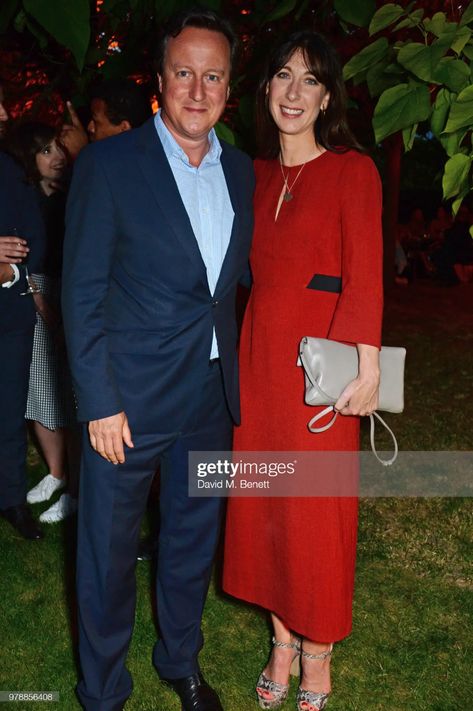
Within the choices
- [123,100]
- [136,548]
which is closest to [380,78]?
[136,548]

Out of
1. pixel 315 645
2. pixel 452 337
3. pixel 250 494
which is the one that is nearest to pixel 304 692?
pixel 315 645

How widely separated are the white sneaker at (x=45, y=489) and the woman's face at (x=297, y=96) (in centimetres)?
287

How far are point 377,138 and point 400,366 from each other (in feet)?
2.85

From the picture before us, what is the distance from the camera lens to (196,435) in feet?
8.47

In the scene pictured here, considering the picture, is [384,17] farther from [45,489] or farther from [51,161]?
[45,489]

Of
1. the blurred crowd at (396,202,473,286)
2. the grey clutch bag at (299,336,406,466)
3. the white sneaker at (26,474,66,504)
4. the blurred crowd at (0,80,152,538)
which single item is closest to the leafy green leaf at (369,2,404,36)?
the grey clutch bag at (299,336,406,466)

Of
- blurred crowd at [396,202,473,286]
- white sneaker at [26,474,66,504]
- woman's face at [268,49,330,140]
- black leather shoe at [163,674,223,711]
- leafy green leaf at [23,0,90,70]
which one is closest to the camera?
leafy green leaf at [23,0,90,70]

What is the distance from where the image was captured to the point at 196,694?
9.18 feet

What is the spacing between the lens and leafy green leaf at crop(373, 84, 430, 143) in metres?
2.00

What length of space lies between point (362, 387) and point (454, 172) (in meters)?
0.72

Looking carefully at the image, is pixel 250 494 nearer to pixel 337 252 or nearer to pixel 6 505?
pixel 337 252

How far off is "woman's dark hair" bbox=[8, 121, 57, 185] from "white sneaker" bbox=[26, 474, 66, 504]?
176 cm

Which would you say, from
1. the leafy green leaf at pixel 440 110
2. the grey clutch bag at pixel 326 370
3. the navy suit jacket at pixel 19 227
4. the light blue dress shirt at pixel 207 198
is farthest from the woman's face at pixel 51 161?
the leafy green leaf at pixel 440 110

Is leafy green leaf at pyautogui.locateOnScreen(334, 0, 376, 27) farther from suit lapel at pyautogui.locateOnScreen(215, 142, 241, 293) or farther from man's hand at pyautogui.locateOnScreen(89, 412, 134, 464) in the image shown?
man's hand at pyautogui.locateOnScreen(89, 412, 134, 464)
